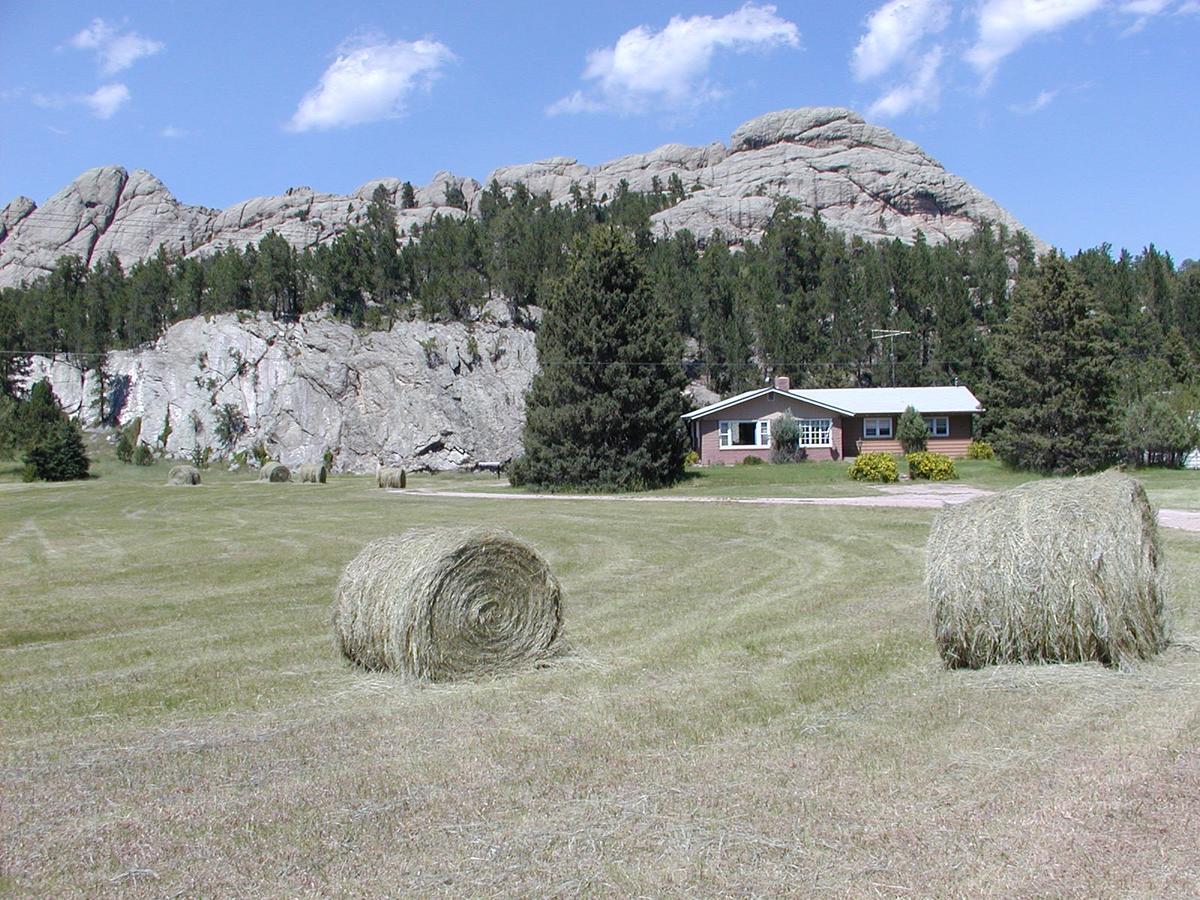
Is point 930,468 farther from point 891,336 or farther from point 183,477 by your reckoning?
point 183,477

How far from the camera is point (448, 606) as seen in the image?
843 cm

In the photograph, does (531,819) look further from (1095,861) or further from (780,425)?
(780,425)

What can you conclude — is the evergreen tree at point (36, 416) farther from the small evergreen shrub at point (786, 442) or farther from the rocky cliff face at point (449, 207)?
the rocky cliff face at point (449, 207)

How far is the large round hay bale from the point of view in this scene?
→ 7727mm

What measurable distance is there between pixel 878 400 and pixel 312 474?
32030mm

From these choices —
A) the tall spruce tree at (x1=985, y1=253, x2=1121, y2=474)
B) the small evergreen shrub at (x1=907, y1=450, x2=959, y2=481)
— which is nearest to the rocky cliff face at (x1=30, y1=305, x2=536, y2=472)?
the small evergreen shrub at (x1=907, y1=450, x2=959, y2=481)

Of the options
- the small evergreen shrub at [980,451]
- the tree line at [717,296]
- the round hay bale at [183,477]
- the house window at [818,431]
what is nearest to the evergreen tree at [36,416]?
the tree line at [717,296]

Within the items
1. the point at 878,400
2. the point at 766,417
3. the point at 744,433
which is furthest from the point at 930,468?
the point at 878,400

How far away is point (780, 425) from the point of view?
53.1m

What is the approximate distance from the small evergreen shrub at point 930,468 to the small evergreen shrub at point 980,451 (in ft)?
52.4

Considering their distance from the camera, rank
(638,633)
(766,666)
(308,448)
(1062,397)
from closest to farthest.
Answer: (766,666), (638,633), (1062,397), (308,448)

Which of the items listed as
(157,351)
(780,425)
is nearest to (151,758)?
(780,425)

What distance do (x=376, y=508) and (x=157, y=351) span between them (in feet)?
178

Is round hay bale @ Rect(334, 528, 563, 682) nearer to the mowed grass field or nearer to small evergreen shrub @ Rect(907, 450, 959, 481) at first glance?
the mowed grass field
